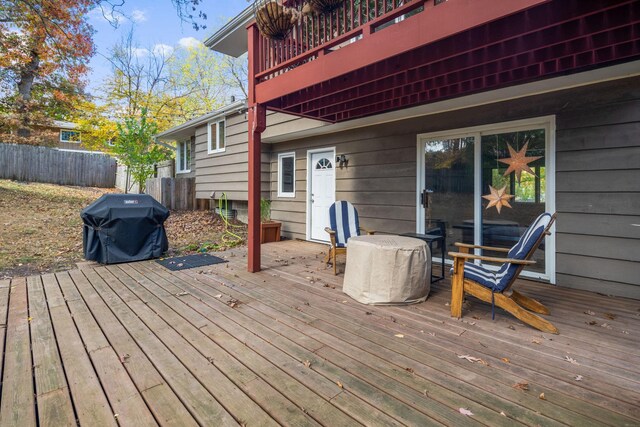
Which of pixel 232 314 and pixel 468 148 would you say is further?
pixel 468 148

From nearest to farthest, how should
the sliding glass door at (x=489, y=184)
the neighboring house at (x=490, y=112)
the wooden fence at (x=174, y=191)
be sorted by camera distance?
the neighboring house at (x=490, y=112) < the sliding glass door at (x=489, y=184) < the wooden fence at (x=174, y=191)

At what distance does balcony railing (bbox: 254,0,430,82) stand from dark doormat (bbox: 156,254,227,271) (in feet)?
9.29

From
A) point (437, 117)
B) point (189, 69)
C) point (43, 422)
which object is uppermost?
point (189, 69)

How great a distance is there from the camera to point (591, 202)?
11.3 ft

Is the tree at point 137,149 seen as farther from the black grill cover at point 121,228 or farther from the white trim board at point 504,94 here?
the white trim board at point 504,94

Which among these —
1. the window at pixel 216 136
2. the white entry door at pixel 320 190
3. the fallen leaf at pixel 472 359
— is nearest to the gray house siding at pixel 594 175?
the fallen leaf at pixel 472 359

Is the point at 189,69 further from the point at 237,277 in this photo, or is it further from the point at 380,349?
the point at 380,349

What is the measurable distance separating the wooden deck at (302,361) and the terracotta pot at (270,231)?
3473 mm

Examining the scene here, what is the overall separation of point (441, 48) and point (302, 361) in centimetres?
283

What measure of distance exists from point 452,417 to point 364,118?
4471mm

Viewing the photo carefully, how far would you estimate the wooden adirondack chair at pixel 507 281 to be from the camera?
2576 millimetres

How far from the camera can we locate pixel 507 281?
2.66 m

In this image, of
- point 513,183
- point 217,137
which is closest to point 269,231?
point 217,137

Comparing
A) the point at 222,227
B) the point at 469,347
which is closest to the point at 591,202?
the point at 469,347
